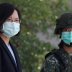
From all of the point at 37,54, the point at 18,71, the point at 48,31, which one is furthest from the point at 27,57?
the point at 18,71

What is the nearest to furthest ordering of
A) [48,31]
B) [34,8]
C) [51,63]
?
[51,63], [34,8], [48,31]

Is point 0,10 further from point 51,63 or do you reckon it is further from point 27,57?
point 27,57

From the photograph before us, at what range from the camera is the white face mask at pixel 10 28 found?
539cm

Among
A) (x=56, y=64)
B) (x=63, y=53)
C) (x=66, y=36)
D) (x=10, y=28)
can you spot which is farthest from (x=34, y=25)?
(x=56, y=64)

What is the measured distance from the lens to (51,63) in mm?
4926

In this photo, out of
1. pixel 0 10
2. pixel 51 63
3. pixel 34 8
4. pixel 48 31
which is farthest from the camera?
pixel 48 31

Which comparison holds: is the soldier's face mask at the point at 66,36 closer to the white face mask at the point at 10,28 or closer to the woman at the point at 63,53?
the woman at the point at 63,53

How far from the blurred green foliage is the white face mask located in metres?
1.83

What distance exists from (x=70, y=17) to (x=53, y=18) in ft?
8.35

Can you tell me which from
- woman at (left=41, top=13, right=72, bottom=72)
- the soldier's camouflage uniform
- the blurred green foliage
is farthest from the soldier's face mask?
the blurred green foliage

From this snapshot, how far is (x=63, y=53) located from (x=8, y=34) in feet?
2.54

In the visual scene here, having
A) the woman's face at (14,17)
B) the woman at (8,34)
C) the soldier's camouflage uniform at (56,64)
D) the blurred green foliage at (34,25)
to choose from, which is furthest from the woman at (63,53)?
the blurred green foliage at (34,25)

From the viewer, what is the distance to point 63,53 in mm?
5070

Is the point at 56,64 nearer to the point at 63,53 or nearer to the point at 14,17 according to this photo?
Result: the point at 63,53
